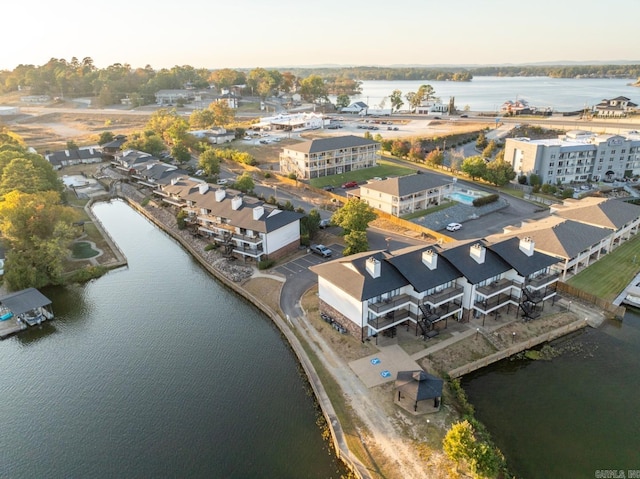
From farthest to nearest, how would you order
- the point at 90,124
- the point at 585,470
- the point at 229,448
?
1. the point at 90,124
2. the point at 229,448
3. the point at 585,470

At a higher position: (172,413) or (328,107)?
(328,107)

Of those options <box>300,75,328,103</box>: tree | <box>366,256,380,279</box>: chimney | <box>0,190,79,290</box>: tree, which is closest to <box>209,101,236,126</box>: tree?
<box>300,75,328,103</box>: tree

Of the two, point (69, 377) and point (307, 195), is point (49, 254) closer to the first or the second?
point (69, 377)

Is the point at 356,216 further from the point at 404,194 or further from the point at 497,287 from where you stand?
the point at 497,287

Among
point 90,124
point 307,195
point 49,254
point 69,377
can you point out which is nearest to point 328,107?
point 90,124

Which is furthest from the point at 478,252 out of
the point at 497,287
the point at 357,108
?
the point at 357,108

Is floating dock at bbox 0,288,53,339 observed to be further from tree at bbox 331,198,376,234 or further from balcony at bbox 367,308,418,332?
tree at bbox 331,198,376,234

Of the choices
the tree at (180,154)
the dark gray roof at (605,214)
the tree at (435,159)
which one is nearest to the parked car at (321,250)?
the dark gray roof at (605,214)
